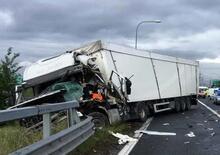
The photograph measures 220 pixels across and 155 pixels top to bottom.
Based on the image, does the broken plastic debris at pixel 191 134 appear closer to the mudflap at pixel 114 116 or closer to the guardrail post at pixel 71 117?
the mudflap at pixel 114 116

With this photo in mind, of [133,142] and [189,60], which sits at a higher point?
[189,60]

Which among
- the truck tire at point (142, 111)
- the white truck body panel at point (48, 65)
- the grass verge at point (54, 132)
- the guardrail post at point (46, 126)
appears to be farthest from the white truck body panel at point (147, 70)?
the guardrail post at point (46, 126)

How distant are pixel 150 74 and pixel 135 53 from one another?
227 cm

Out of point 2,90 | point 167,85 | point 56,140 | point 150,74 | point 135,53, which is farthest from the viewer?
point 2,90

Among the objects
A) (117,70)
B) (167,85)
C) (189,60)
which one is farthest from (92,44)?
(189,60)

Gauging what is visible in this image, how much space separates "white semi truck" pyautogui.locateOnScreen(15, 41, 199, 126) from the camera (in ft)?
53.9

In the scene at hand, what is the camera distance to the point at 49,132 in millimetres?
8820

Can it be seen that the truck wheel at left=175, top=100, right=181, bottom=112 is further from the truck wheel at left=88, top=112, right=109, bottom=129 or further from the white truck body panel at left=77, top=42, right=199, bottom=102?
the truck wheel at left=88, top=112, right=109, bottom=129

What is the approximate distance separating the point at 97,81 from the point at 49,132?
28.3 feet

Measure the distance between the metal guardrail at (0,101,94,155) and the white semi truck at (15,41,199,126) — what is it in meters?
4.36

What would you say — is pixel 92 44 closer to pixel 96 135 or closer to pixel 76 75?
pixel 76 75

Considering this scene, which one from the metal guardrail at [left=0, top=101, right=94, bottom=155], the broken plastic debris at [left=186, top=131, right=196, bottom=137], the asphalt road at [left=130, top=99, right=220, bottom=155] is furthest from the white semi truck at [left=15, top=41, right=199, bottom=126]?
the metal guardrail at [left=0, top=101, right=94, bottom=155]

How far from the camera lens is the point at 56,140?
8.45 m

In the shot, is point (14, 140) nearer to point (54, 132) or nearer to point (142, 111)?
point (54, 132)
